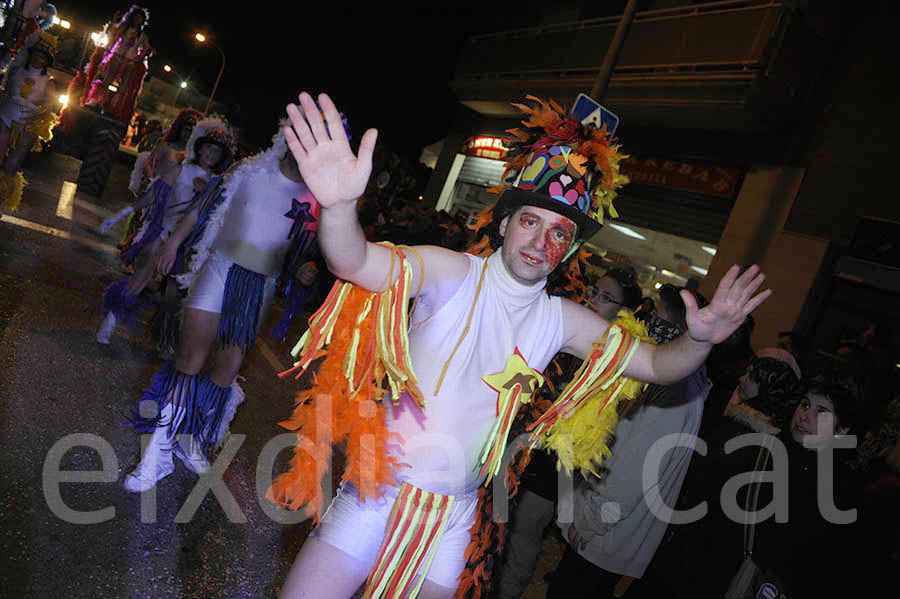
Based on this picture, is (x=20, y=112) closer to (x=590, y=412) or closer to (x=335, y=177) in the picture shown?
(x=335, y=177)

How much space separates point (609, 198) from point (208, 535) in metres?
2.46

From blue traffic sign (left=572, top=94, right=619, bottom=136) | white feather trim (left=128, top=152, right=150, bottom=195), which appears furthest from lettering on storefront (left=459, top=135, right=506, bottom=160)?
white feather trim (left=128, top=152, right=150, bottom=195)

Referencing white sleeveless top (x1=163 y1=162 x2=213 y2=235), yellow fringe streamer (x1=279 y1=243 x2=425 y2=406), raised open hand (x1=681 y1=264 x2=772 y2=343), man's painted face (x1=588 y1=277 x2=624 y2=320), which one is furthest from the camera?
white sleeveless top (x1=163 y1=162 x2=213 y2=235)

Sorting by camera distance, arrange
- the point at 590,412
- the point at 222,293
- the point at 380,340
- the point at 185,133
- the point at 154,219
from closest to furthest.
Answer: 1. the point at 380,340
2. the point at 590,412
3. the point at 222,293
4. the point at 154,219
5. the point at 185,133

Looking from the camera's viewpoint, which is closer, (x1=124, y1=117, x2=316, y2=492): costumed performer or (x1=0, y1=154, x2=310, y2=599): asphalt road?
(x1=0, y1=154, x2=310, y2=599): asphalt road

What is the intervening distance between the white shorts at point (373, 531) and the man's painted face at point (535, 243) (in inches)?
31.7

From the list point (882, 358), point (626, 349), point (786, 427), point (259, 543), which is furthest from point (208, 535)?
point (882, 358)

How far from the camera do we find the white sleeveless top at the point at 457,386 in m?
1.96

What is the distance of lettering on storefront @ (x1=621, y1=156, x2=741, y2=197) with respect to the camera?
30.1ft

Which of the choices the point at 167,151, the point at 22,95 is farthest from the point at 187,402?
the point at 22,95

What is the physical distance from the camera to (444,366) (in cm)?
196

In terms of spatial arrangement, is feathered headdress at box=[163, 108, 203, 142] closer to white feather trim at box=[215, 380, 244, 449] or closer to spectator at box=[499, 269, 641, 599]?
white feather trim at box=[215, 380, 244, 449]

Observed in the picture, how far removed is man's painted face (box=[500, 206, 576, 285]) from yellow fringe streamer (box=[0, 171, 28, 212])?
692 centimetres

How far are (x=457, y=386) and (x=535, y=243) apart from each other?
1.82 feet
